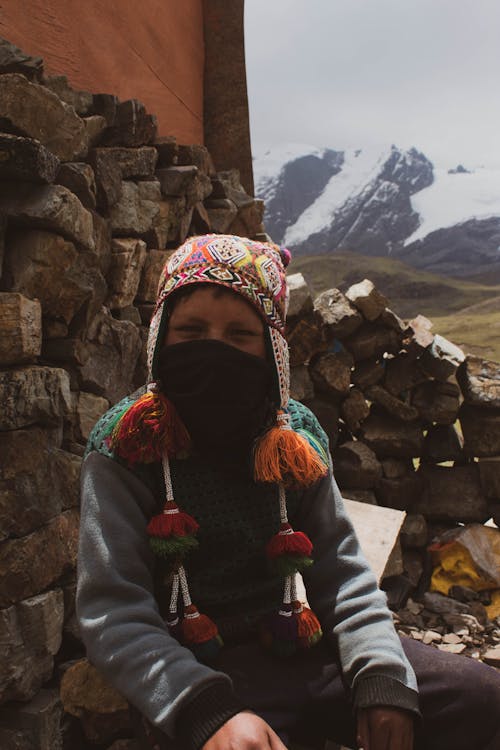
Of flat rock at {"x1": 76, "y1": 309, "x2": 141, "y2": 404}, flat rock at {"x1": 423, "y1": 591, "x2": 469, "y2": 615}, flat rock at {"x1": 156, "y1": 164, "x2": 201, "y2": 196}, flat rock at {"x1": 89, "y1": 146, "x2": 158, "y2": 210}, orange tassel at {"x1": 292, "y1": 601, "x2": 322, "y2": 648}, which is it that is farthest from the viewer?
flat rock at {"x1": 423, "y1": 591, "x2": 469, "y2": 615}

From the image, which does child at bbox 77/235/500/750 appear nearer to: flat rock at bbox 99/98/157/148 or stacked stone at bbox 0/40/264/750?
stacked stone at bbox 0/40/264/750

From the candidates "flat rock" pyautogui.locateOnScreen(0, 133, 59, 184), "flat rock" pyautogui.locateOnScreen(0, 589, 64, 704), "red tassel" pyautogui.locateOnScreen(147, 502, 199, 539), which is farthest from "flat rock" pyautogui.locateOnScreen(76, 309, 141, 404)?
"red tassel" pyautogui.locateOnScreen(147, 502, 199, 539)

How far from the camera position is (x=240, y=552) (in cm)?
133

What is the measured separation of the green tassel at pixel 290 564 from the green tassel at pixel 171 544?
221mm

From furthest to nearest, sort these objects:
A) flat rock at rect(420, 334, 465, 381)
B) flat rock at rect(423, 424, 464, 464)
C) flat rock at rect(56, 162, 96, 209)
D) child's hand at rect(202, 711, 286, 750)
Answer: flat rock at rect(423, 424, 464, 464) < flat rock at rect(420, 334, 465, 381) < flat rock at rect(56, 162, 96, 209) < child's hand at rect(202, 711, 286, 750)

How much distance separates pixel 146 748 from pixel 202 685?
0.39 meters

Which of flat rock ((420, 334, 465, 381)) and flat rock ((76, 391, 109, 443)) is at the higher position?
flat rock ((420, 334, 465, 381))

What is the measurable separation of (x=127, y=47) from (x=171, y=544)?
Result: 3.37 metres

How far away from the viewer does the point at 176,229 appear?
135 inches

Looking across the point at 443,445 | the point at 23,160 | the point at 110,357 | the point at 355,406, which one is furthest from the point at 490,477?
the point at 23,160

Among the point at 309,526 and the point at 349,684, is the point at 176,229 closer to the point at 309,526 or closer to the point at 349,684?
the point at 309,526

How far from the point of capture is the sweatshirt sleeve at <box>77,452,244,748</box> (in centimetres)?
99

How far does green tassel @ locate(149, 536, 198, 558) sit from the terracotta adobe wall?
2.48m

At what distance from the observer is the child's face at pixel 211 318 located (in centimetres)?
130
